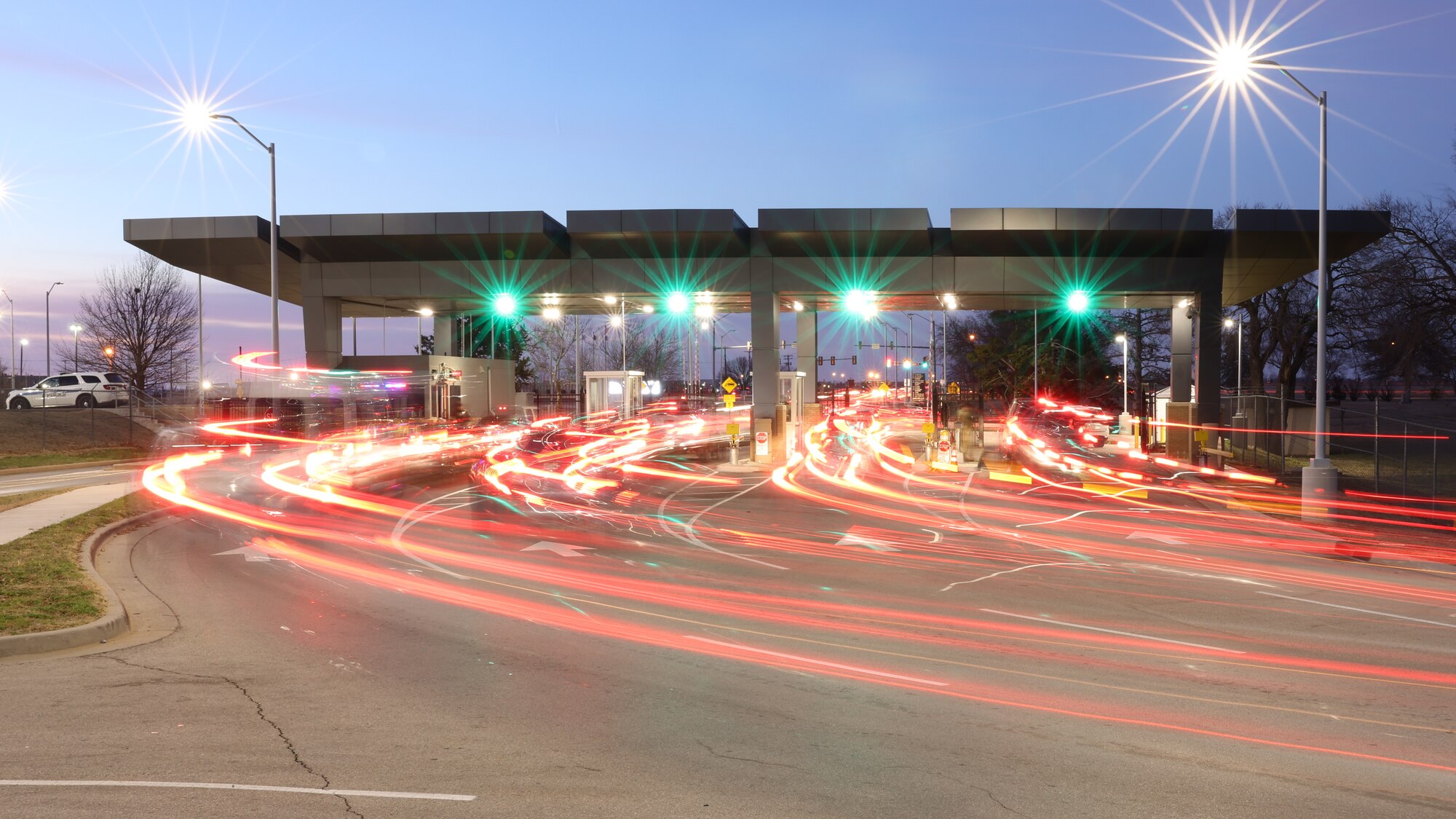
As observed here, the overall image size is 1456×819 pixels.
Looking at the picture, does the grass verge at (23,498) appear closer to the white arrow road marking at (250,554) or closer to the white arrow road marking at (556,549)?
the white arrow road marking at (250,554)

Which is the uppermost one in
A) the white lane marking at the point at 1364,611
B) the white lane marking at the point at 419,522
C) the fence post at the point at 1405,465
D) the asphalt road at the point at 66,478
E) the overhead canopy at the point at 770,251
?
the overhead canopy at the point at 770,251

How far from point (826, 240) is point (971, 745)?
27260mm

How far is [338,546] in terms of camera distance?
15969mm

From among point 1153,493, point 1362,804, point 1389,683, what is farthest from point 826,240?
point 1362,804

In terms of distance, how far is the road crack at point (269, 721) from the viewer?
19.0 ft

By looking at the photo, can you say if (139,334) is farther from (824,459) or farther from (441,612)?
(441,612)

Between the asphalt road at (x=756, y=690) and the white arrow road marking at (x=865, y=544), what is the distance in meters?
0.94

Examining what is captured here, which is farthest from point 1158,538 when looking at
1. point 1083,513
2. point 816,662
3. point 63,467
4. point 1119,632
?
point 63,467

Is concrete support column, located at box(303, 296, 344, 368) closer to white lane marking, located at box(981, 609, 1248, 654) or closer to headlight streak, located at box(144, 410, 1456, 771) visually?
headlight streak, located at box(144, 410, 1456, 771)

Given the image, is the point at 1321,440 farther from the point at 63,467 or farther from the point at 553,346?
the point at 553,346

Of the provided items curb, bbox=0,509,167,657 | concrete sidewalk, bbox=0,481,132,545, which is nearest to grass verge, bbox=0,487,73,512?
concrete sidewalk, bbox=0,481,132,545

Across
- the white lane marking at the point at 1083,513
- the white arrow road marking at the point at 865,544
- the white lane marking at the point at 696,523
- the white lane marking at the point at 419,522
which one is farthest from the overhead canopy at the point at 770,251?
the white arrow road marking at the point at 865,544

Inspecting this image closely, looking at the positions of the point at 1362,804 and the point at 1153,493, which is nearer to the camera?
the point at 1362,804

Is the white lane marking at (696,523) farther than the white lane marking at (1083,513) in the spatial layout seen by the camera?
No
